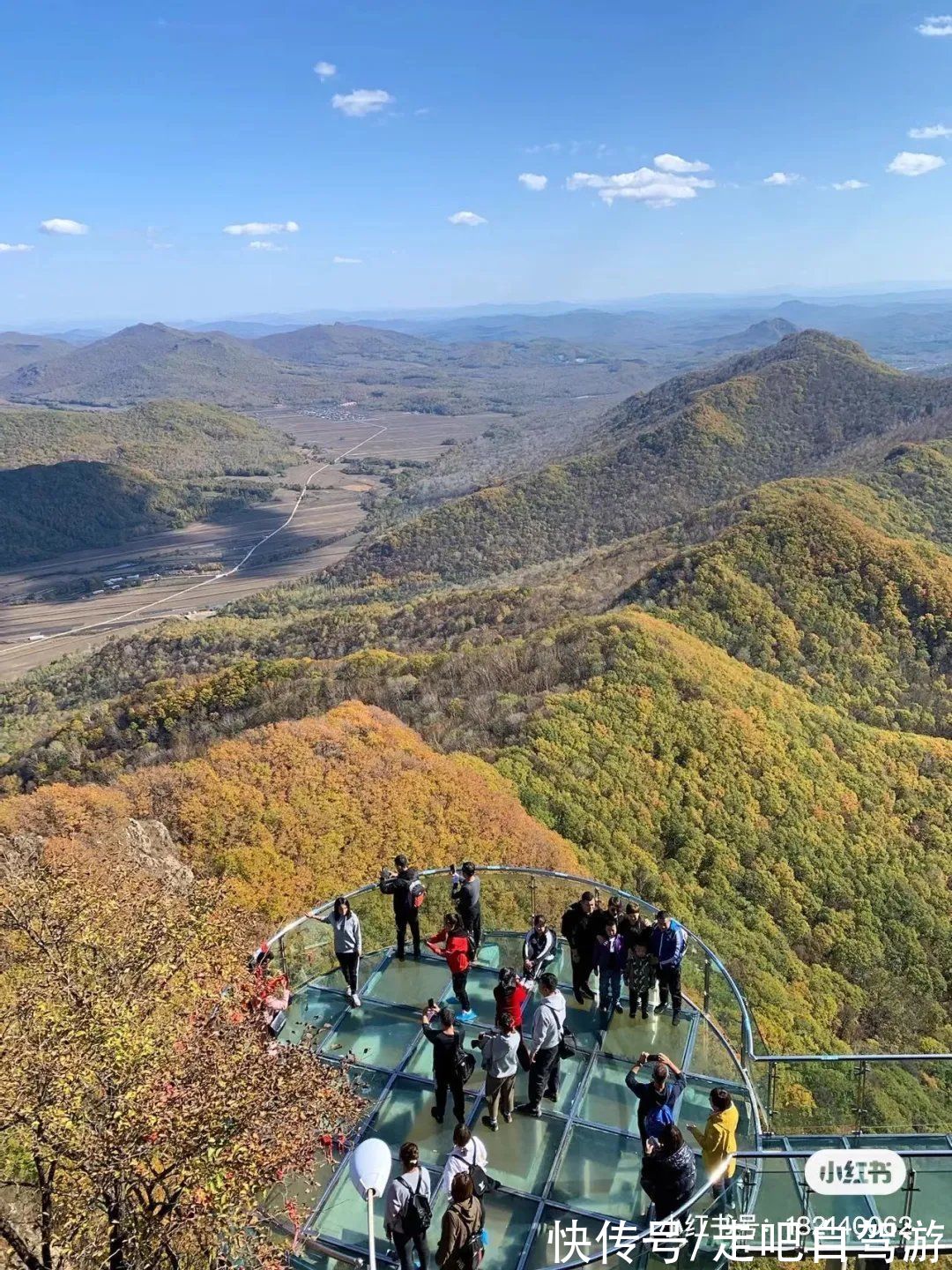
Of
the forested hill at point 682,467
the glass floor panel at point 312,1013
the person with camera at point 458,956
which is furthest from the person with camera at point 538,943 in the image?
the forested hill at point 682,467

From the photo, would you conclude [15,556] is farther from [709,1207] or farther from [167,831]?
[709,1207]

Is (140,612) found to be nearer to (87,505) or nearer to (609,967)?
(87,505)

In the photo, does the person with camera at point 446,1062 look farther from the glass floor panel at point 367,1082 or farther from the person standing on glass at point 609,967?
the person standing on glass at point 609,967

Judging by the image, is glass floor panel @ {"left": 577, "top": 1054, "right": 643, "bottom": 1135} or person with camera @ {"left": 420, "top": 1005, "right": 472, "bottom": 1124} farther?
glass floor panel @ {"left": 577, "top": 1054, "right": 643, "bottom": 1135}

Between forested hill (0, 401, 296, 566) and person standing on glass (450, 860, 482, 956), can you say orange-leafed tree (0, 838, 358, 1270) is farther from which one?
forested hill (0, 401, 296, 566)

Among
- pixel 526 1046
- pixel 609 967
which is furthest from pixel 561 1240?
pixel 609 967

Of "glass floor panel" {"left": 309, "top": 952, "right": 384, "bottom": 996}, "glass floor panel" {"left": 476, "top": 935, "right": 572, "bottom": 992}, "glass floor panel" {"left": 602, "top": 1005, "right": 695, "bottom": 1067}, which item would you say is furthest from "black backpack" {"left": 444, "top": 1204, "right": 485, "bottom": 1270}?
"glass floor panel" {"left": 476, "top": 935, "right": 572, "bottom": 992}
